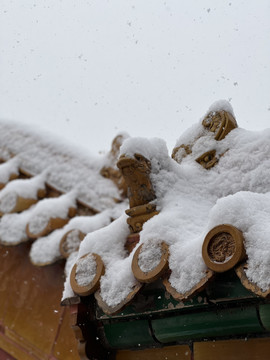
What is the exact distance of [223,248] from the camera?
120cm

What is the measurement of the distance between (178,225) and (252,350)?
39 centimetres

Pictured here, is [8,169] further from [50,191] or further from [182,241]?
[182,241]

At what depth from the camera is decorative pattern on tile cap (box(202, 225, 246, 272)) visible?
1168 mm

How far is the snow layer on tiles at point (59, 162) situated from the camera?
2.52 m

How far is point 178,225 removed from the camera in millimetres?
1438

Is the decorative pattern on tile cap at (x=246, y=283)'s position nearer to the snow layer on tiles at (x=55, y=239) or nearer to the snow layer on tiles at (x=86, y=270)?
the snow layer on tiles at (x=86, y=270)

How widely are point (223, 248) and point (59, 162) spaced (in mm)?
1628

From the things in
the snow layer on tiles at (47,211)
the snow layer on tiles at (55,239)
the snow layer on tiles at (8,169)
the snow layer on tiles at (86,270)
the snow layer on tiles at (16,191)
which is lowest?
the snow layer on tiles at (55,239)

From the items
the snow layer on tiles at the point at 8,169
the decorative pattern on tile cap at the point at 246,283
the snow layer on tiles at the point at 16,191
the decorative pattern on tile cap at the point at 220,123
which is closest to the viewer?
the decorative pattern on tile cap at the point at 246,283

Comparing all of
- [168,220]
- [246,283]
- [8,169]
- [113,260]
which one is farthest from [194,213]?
[8,169]

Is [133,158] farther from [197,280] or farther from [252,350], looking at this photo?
[252,350]

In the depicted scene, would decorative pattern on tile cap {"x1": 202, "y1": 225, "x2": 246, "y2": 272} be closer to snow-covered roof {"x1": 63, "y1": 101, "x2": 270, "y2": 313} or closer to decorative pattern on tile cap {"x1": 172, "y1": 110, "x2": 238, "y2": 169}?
snow-covered roof {"x1": 63, "y1": 101, "x2": 270, "y2": 313}

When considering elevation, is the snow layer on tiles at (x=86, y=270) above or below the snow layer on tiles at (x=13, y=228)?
above

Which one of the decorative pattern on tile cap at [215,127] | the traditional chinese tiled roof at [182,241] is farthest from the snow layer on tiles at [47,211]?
the decorative pattern on tile cap at [215,127]
